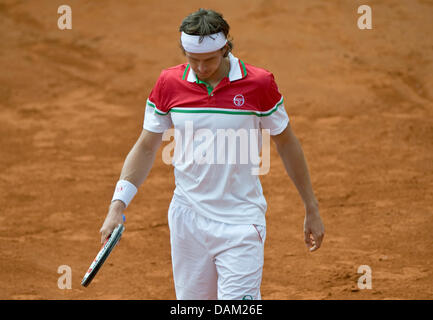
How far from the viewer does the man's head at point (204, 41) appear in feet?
13.2

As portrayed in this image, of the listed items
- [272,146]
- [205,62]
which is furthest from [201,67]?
[272,146]

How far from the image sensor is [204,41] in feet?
13.2

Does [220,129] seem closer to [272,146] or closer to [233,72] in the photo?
[233,72]

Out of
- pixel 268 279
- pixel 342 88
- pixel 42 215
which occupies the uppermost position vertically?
pixel 342 88

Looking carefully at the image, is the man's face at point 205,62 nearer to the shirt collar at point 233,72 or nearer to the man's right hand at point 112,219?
the shirt collar at point 233,72

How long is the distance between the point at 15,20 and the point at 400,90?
7819 millimetres

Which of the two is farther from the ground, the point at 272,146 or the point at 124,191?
the point at 272,146

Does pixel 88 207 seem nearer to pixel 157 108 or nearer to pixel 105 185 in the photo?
pixel 105 185

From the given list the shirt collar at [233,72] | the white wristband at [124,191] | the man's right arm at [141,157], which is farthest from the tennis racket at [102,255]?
the shirt collar at [233,72]

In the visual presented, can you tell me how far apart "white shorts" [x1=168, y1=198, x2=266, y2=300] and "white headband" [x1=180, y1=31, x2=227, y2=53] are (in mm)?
913

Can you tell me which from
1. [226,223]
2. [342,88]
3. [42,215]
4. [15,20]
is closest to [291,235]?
Result: [42,215]

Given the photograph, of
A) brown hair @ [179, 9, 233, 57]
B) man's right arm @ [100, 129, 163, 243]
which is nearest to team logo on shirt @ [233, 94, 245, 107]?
brown hair @ [179, 9, 233, 57]

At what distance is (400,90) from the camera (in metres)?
11.6

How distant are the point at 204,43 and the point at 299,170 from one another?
948mm
